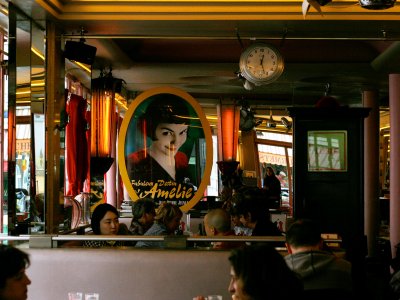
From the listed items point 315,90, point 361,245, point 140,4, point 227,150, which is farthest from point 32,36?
point 315,90

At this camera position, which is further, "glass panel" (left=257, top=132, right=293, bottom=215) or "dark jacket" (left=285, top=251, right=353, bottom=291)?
"glass panel" (left=257, top=132, right=293, bottom=215)

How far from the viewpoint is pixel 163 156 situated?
28.0 ft

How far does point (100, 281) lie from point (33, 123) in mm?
1916

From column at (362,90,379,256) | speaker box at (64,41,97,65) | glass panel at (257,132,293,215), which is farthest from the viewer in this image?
glass panel at (257,132,293,215)

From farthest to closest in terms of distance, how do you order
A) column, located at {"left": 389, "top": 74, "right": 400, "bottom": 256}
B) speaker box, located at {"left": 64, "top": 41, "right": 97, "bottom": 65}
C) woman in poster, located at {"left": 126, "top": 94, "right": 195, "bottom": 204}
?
column, located at {"left": 389, "top": 74, "right": 400, "bottom": 256}
woman in poster, located at {"left": 126, "top": 94, "right": 195, "bottom": 204}
speaker box, located at {"left": 64, "top": 41, "right": 97, "bottom": 65}

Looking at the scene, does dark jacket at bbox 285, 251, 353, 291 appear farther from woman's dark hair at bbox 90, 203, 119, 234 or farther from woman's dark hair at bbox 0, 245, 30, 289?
woman's dark hair at bbox 90, 203, 119, 234

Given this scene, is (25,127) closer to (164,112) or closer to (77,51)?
(77,51)

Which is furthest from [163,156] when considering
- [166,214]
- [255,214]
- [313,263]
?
[313,263]

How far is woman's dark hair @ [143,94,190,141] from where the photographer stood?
7.79 m

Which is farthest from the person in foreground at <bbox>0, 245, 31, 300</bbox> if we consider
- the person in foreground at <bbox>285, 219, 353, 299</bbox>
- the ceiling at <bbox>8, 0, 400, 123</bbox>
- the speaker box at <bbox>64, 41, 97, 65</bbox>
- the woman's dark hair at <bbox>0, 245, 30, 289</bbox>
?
the speaker box at <bbox>64, 41, 97, 65</bbox>

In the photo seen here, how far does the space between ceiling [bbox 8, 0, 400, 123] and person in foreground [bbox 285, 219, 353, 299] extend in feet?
5.39

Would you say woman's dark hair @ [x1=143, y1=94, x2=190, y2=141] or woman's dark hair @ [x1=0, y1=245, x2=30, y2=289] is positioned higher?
woman's dark hair @ [x1=143, y1=94, x2=190, y2=141]

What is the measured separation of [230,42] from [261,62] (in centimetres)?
449

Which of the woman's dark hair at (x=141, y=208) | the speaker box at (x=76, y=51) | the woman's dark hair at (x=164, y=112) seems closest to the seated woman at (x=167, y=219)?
the woman's dark hair at (x=141, y=208)
